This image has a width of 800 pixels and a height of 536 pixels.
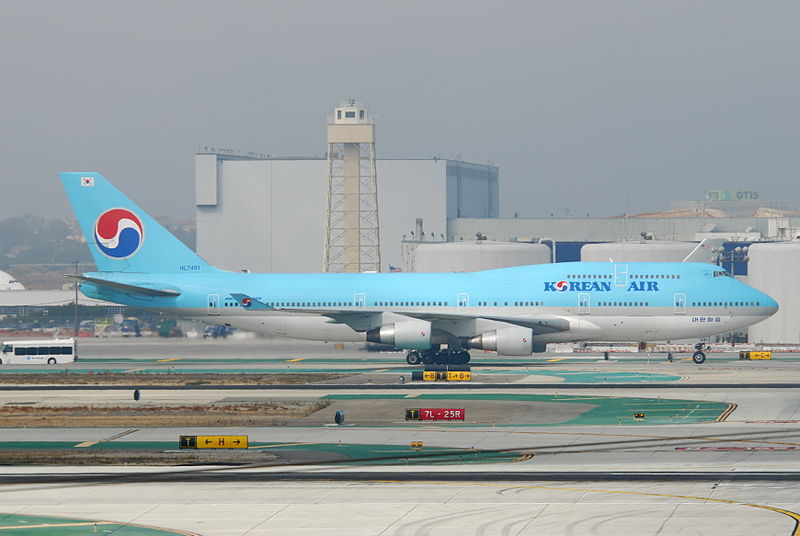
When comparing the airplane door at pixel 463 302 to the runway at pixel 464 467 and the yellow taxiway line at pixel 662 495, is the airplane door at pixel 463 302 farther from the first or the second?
the yellow taxiway line at pixel 662 495

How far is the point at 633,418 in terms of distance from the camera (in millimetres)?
49875

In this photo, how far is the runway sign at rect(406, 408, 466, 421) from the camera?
49.8 m

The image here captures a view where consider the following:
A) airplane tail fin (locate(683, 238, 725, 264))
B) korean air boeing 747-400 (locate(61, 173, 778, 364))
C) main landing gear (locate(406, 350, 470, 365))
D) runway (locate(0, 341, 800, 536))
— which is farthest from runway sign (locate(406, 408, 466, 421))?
airplane tail fin (locate(683, 238, 725, 264))

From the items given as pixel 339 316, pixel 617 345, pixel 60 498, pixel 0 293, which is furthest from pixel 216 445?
pixel 0 293

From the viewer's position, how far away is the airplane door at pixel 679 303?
74.6 m

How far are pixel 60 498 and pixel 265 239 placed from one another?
130m

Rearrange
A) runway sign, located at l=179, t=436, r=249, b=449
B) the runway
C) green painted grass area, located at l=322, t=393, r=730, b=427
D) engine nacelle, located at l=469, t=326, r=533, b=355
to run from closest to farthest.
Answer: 1. the runway
2. runway sign, located at l=179, t=436, r=249, b=449
3. green painted grass area, located at l=322, t=393, r=730, b=427
4. engine nacelle, located at l=469, t=326, r=533, b=355

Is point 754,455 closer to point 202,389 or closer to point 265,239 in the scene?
point 202,389

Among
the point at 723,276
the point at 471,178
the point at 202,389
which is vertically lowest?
the point at 202,389

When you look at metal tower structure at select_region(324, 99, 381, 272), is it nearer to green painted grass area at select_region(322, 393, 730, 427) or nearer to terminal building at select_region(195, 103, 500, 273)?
terminal building at select_region(195, 103, 500, 273)

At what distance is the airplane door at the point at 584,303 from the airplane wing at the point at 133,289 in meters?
25.8

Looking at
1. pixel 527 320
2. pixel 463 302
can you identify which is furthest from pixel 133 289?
pixel 527 320

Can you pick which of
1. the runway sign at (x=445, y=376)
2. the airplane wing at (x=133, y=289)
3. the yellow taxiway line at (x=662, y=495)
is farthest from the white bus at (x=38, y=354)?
the yellow taxiway line at (x=662, y=495)

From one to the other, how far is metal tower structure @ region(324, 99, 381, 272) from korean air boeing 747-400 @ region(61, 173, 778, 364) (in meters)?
62.1
